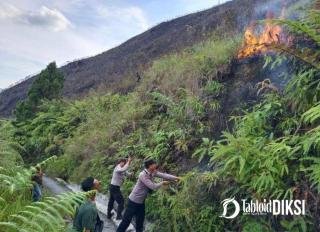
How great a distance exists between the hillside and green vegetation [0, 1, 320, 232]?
8.81ft

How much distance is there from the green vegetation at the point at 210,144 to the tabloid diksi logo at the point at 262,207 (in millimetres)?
90

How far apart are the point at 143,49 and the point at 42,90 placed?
8784 millimetres

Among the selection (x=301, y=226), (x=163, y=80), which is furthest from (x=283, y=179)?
(x=163, y=80)

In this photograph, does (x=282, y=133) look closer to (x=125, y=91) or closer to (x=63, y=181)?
(x=63, y=181)

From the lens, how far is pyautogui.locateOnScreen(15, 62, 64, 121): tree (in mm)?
24594

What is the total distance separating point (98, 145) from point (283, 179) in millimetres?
9633

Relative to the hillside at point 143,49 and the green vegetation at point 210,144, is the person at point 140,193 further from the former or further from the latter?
the hillside at point 143,49

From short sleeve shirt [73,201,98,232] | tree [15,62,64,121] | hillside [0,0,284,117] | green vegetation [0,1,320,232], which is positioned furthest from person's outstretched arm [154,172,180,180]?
tree [15,62,64,121]

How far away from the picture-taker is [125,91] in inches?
866

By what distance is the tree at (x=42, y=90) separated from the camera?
80.7 ft

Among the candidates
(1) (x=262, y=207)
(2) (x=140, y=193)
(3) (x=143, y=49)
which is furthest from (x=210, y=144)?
(3) (x=143, y=49)

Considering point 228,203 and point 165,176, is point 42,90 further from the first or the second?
point 228,203

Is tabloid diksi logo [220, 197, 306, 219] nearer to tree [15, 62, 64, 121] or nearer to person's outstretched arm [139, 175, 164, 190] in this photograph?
person's outstretched arm [139, 175, 164, 190]

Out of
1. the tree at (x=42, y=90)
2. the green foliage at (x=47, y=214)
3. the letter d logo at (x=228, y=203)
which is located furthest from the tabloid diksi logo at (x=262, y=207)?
the tree at (x=42, y=90)
